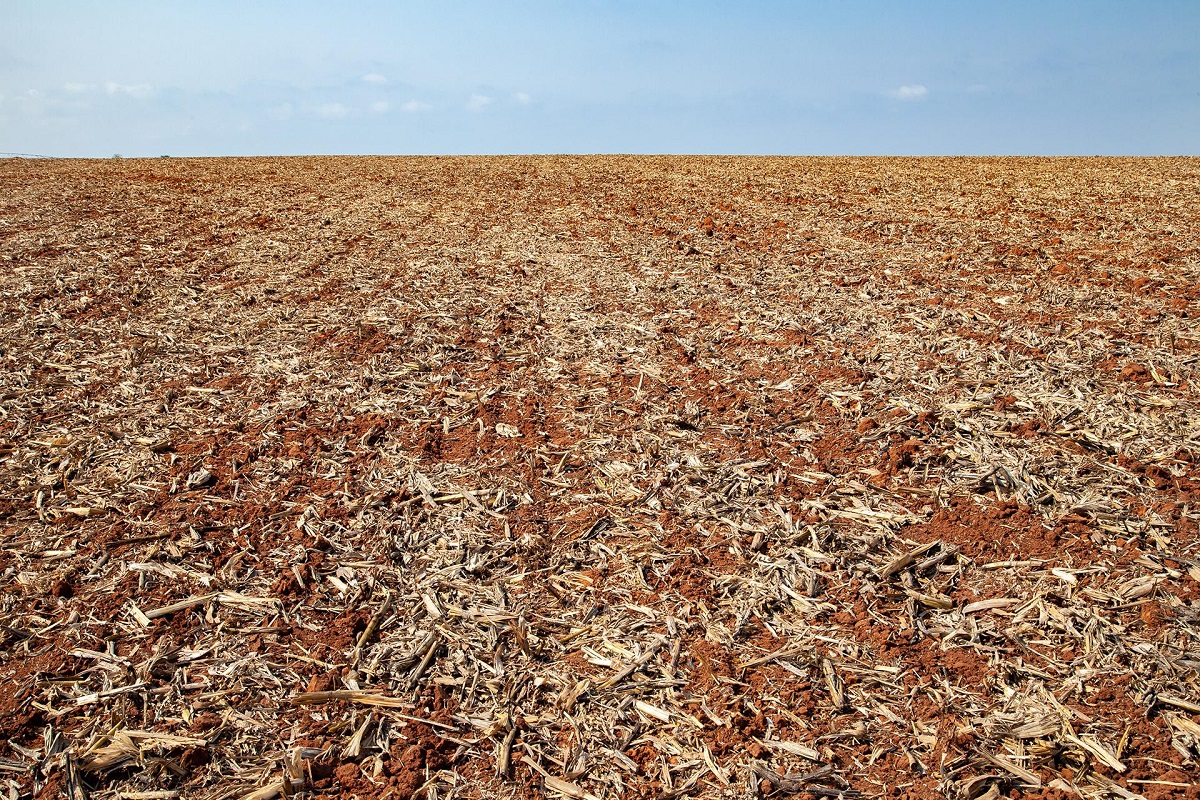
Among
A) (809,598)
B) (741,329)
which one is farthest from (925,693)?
(741,329)

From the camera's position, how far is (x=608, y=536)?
384 centimetres

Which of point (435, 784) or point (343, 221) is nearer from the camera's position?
point (435, 784)

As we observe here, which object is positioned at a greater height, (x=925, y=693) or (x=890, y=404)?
(x=890, y=404)

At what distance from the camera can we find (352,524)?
4.00 meters

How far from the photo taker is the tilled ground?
2.67 meters

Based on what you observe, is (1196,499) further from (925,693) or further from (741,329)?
(741,329)

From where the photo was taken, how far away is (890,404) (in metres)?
5.09

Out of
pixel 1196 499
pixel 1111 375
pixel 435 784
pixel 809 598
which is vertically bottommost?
pixel 435 784

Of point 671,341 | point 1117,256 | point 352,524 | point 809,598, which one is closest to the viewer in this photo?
point 809,598

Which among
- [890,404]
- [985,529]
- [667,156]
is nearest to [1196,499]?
[985,529]

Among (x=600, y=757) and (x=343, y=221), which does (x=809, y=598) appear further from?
(x=343, y=221)

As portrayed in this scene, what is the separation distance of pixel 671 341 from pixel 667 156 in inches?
729

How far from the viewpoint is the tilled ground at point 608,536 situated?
267 centimetres

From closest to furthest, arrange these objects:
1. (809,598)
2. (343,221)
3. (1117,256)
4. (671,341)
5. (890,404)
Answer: (809,598) → (890,404) → (671,341) → (1117,256) → (343,221)
